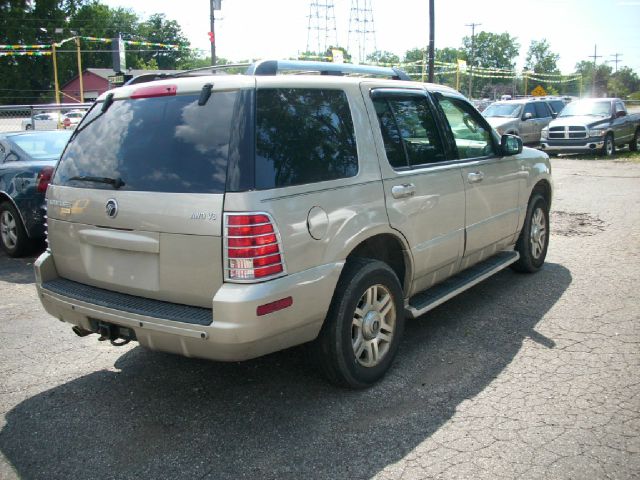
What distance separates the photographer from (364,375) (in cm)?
369

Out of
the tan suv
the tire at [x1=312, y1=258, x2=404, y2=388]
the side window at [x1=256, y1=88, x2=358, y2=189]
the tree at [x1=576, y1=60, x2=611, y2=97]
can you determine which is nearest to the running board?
the tan suv

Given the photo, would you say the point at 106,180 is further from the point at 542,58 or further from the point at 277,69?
the point at 542,58

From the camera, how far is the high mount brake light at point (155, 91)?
11.1ft

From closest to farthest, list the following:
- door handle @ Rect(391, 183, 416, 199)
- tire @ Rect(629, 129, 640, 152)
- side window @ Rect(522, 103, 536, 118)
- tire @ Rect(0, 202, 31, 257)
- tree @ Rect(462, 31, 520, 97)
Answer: door handle @ Rect(391, 183, 416, 199) → tire @ Rect(0, 202, 31, 257) → tire @ Rect(629, 129, 640, 152) → side window @ Rect(522, 103, 536, 118) → tree @ Rect(462, 31, 520, 97)

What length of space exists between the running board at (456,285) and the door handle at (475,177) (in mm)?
814

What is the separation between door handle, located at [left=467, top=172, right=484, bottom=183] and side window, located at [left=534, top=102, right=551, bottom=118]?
19164mm

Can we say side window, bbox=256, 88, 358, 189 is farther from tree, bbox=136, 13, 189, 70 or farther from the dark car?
tree, bbox=136, 13, 189, 70

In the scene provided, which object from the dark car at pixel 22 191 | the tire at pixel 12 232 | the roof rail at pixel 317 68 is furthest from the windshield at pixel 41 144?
the roof rail at pixel 317 68

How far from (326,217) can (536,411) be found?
169 centimetres

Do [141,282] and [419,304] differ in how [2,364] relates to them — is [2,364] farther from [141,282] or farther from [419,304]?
[419,304]

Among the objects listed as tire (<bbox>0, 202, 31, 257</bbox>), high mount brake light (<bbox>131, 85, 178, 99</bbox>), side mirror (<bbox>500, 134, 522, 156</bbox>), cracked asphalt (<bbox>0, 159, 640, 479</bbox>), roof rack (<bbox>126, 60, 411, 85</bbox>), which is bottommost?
cracked asphalt (<bbox>0, 159, 640, 479</bbox>)

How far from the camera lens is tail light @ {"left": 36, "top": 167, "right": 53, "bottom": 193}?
7043 mm

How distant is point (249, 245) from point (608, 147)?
19.4m

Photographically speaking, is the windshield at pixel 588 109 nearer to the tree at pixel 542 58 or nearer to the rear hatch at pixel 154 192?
the rear hatch at pixel 154 192
